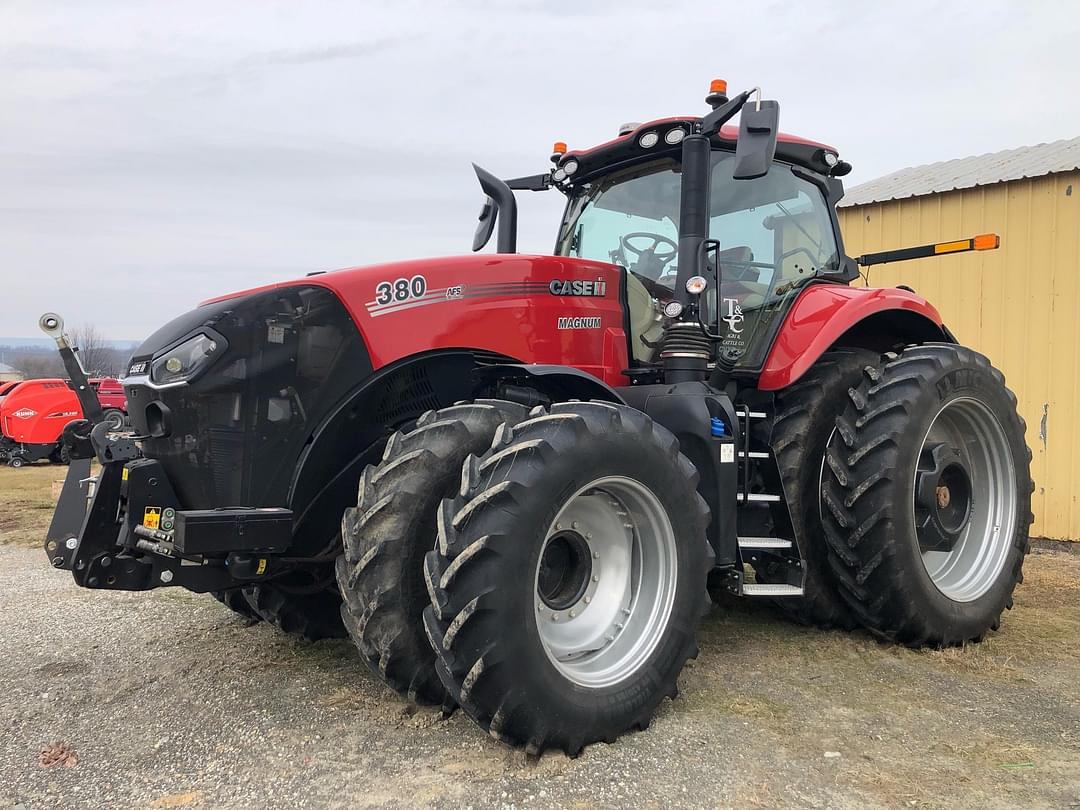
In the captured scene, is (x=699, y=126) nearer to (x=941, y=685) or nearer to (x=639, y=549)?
(x=639, y=549)

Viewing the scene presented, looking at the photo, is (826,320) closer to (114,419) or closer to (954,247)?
(954,247)

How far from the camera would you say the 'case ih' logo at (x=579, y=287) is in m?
3.78

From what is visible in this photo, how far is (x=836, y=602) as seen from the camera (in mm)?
4234

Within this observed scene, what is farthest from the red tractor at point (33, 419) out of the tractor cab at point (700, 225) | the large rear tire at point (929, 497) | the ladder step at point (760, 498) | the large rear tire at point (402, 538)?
the large rear tire at point (929, 497)

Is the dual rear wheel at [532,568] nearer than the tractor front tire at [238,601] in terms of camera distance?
Yes

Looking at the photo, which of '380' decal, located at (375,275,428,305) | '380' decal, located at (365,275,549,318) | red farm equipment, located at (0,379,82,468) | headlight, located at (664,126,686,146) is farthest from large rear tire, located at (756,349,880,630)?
red farm equipment, located at (0,379,82,468)

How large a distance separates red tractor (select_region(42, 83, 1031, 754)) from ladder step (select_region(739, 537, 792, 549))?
2 centimetres

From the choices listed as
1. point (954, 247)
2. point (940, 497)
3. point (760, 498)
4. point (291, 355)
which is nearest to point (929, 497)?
point (940, 497)

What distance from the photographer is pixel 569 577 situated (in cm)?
331

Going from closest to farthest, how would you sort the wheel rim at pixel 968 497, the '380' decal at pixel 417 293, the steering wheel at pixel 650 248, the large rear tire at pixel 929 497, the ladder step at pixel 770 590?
the '380' decal at pixel 417 293, the ladder step at pixel 770 590, the large rear tire at pixel 929 497, the wheel rim at pixel 968 497, the steering wheel at pixel 650 248

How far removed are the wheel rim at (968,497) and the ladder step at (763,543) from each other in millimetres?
814

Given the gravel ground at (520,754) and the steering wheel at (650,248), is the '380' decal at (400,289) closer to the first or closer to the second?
the steering wheel at (650,248)

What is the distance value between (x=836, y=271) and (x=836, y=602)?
73.8 inches

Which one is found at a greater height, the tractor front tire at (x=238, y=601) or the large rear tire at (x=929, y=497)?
the large rear tire at (x=929, y=497)
